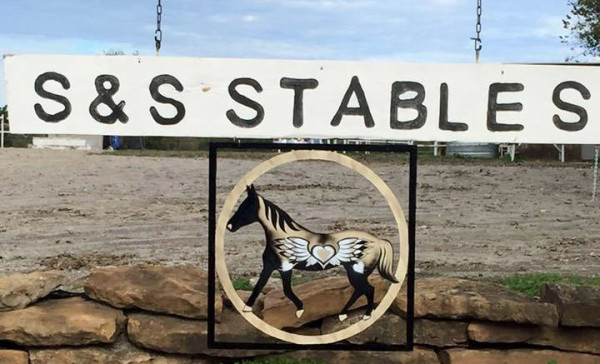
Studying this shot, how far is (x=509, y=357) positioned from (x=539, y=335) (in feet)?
0.68

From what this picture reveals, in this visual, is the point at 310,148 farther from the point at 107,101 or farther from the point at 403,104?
the point at 107,101

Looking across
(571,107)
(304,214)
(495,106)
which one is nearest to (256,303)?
(495,106)

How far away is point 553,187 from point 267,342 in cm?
1174

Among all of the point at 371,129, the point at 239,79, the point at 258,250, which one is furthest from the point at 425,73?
the point at 258,250

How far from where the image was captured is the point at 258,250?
26.9 ft

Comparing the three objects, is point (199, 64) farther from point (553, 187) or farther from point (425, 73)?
point (553, 187)

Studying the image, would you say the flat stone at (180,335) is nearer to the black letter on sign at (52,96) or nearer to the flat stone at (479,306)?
the flat stone at (479,306)

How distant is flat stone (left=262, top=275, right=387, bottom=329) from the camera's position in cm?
403

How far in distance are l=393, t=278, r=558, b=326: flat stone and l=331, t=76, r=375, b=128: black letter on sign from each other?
3.56ft

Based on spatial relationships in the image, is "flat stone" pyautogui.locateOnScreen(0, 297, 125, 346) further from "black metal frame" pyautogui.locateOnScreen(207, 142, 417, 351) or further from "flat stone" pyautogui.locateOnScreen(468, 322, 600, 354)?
"flat stone" pyautogui.locateOnScreen(468, 322, 600, 354)

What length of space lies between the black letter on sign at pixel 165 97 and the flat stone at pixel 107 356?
131 centimetres

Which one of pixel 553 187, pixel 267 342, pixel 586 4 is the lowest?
pixel 267 342

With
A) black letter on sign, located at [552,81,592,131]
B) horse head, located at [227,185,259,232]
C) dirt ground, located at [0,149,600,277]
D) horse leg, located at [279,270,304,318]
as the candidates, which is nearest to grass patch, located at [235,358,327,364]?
horse leg, located at [279,270,304,318]

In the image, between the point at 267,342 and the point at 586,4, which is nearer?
the point at 267,342
